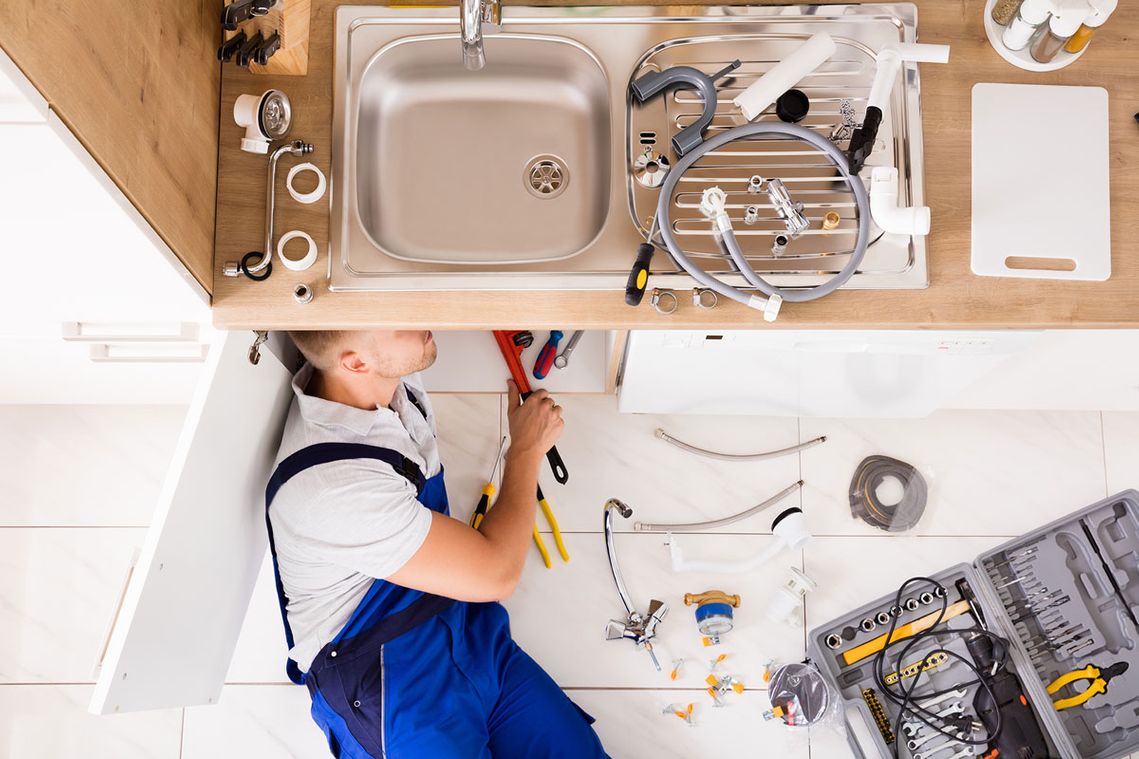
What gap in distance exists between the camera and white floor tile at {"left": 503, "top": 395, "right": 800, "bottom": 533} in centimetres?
225

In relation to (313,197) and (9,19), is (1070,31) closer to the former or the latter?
(313,197)

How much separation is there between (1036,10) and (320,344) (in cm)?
135

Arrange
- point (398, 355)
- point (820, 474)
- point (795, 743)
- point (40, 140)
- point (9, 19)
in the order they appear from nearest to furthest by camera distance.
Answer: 1. point (9, 19)
2. point (40, 140)
3. point (398, 355)
4. point (795, 743)
5. point (820, 474)

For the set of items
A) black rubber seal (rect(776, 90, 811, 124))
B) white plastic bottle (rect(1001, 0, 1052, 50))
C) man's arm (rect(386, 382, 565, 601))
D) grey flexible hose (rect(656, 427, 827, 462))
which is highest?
white plastic bottle (rect(1001, 0, 1052, 50))

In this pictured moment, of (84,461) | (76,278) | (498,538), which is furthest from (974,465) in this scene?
(84,461)

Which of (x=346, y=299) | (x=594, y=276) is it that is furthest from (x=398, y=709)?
(x=594, y=276)

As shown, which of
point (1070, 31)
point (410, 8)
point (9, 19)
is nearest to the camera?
point (9, 19)

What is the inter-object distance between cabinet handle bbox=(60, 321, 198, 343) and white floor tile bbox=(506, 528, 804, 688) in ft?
3.51

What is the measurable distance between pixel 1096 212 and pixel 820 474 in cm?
103

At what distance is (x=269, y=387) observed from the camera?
1600 millimetres

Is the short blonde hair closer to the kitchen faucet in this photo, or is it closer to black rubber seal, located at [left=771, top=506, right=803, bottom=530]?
the kitchen faucet

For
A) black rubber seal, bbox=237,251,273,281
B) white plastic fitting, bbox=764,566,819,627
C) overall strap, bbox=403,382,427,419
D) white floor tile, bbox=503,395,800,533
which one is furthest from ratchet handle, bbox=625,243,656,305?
Result: white plastic fitting, bbox=764,566,819,627

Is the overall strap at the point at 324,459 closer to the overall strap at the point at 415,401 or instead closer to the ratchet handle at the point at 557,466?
the overall strap at the point at 415,401

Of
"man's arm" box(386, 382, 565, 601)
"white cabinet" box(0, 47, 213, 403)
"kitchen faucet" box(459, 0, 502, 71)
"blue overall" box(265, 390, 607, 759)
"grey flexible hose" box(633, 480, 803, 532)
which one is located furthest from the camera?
"grey flexible hose" box(633, 480, 803, 532)
